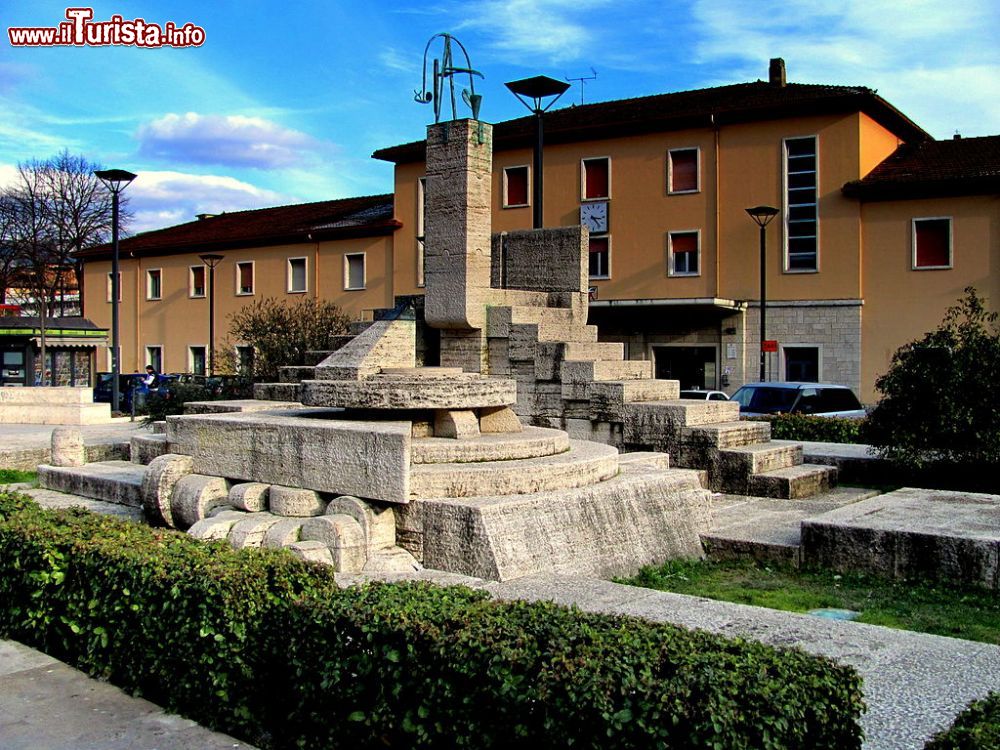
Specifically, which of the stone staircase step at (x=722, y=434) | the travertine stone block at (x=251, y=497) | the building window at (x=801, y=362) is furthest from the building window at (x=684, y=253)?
the travertine stone block at (x=251, y=497)

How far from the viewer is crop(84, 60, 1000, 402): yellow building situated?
87.5 ft

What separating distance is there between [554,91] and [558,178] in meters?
16.3

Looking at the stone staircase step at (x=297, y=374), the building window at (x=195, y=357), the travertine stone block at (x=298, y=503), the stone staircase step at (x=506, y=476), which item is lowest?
the travertine stone block at (x=298, y=503)

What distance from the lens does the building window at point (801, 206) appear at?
92.3 feet

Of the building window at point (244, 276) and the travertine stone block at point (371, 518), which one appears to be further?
the building window at point (244, 276)

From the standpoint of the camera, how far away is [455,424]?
7.25 m

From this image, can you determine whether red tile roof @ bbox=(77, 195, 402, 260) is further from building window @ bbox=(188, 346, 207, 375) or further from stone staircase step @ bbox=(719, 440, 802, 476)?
stone staircase step @ bbox=(719, 440, 802, 476)

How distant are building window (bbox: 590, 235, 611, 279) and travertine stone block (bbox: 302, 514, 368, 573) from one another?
1032 inches

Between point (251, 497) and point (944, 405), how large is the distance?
256 inches

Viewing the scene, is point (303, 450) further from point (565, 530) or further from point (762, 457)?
point (762, 457)

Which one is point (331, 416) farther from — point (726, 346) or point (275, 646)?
point (726, 346)

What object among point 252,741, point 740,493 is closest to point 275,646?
point 252,741

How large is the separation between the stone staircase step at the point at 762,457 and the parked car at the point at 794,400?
6.21 meters

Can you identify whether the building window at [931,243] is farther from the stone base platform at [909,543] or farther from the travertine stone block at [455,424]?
the travertine stone block at [455,424]
